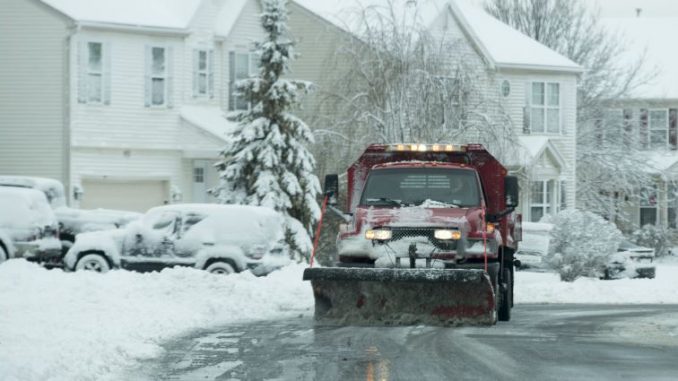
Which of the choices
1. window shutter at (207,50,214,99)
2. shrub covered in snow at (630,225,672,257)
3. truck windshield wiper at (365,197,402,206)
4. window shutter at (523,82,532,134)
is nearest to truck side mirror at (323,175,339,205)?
truck windshield wiper at (365,197,402,206)

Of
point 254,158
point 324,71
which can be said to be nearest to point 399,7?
point 324,71

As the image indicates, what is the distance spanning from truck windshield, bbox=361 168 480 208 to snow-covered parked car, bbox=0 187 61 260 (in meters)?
10.9

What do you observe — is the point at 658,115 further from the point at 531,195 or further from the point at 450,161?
the point at 450,161

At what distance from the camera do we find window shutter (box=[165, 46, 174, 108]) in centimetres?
3825

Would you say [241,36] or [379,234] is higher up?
A: [241,36]

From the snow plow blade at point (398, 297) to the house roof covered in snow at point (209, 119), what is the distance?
20824mm

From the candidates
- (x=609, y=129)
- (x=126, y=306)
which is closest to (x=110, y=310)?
(x=126, y=306)

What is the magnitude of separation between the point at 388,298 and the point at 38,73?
22.5 metres

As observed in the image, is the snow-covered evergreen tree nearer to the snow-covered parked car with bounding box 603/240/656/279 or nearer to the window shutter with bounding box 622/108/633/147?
the snow-covered parked car with bounding box 603/240/656/279

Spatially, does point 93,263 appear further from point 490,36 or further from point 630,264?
point 490,36

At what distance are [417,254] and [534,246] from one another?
549 inches

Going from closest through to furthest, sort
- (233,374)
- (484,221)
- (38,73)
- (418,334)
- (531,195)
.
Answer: (233,374) → (418,334) → (484,221) → (38,73) → (531,195)

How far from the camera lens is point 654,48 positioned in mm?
56906

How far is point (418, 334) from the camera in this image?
1617 centimetres
